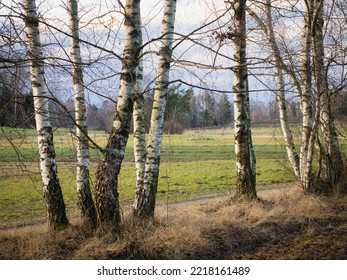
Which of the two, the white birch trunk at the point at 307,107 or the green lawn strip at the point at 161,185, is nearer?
the white birch trunk at the point at 307,107

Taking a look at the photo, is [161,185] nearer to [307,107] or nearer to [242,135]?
[242,135]

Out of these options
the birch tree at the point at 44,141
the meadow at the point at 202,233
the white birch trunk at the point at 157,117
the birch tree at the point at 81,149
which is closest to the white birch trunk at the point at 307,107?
the meadow at the point at 202,233

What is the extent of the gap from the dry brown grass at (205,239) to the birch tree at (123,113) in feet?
2.05

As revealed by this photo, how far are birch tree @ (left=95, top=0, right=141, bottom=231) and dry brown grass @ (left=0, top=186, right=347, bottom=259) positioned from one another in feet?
2.05

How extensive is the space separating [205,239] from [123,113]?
8.63 feet

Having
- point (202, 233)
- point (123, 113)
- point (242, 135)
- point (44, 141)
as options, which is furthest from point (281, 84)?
point (44, 141)

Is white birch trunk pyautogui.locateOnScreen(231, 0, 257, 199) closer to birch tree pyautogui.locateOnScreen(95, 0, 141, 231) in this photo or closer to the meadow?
the meadow

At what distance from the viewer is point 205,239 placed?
7129 millimetres

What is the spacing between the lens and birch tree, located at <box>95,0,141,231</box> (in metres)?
6.73

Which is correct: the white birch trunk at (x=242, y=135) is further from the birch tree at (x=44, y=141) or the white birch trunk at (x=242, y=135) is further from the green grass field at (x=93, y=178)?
the birch tree at (x=44, y=141)

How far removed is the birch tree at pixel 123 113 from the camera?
6.73 meters

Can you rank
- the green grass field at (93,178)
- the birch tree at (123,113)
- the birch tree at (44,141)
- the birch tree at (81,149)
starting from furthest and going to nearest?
the birch tree at (81,149) < the green grass field at (93,178) < the birch tree at (44,141) < the birch tree at (123,113)
